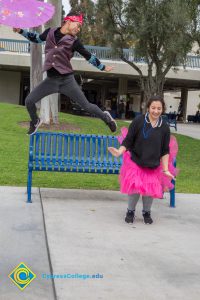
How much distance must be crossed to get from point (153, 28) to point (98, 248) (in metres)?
15.6

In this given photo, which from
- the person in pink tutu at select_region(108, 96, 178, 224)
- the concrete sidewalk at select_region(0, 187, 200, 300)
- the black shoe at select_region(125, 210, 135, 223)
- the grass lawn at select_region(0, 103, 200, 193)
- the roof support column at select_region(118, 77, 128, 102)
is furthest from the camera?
the roof support column at select_region(118, 77, 128, 102)

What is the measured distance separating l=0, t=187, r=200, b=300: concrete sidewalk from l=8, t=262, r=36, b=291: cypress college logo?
47mm

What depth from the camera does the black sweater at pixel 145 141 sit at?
5777mm

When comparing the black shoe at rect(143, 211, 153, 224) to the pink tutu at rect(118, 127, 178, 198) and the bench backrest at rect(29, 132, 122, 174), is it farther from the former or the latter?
the bench backrest at rect(29, 132, 122, 174)

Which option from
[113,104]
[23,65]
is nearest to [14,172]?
[23,65]

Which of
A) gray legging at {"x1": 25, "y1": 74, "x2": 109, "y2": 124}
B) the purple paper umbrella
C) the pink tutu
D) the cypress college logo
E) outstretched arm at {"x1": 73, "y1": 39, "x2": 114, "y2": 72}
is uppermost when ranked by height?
the purple paper umbrella

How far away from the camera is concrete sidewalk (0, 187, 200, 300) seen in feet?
12.7

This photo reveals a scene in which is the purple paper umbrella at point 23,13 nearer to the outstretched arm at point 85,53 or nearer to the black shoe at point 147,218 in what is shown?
the outstretched arm at point 85,53

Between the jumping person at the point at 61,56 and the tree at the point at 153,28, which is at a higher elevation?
the tree at the point at 153,28

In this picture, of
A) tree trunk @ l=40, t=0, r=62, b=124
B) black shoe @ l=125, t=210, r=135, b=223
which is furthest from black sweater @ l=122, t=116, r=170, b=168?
tree trunk @ l=40, t=0, r=62, b=124

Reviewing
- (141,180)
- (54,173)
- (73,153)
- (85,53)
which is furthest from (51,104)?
(85,53)

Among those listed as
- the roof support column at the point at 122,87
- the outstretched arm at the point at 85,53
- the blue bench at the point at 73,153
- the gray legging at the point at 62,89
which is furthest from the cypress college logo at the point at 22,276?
the roof support column at the point at 122,87

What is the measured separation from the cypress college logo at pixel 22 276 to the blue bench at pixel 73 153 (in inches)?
118

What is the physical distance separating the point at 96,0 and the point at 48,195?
1540cm
